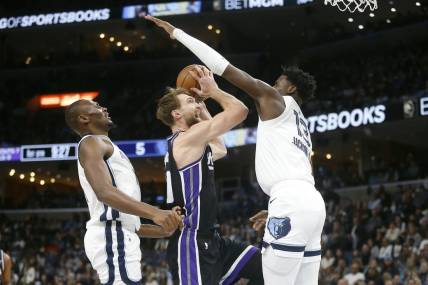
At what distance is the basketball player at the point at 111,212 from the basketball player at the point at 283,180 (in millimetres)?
734

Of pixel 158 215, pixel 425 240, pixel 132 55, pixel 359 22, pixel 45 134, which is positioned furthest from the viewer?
pixel 132 55

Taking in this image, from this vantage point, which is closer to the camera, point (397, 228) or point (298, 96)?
point (298, 96)

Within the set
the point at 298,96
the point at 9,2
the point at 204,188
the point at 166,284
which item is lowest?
the point at 166,284

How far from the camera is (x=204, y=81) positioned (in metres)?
4.88

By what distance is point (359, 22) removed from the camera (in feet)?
77.8

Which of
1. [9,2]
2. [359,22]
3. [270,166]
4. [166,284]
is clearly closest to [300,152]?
[270,166]

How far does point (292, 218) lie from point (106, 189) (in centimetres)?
118

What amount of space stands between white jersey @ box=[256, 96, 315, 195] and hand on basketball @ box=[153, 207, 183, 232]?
833 mm

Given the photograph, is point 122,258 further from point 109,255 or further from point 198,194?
point 198,194

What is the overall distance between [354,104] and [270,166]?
15.2 metres

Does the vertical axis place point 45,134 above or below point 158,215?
above

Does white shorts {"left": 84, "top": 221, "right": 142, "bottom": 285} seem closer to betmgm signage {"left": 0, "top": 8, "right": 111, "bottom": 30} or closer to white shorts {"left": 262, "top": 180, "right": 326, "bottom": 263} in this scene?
white shorts {"left": 262, "top": 180, "right": 326, "bottom": 263}

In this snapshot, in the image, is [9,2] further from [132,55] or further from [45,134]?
[45,134]

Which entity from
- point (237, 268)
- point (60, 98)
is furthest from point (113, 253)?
point (60, 98)
